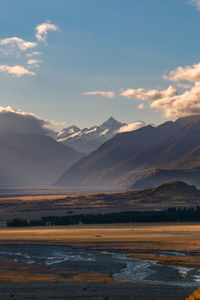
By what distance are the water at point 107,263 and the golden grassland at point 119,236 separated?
776 centimetres

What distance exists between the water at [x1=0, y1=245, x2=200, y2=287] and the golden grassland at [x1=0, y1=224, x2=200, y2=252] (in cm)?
776

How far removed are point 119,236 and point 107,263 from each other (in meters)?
43.3

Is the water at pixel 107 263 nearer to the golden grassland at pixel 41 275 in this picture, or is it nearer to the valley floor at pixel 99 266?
the valley floor at pixel 99 266

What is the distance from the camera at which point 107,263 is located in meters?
96.9

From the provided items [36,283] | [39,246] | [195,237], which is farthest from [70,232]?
[36,283]

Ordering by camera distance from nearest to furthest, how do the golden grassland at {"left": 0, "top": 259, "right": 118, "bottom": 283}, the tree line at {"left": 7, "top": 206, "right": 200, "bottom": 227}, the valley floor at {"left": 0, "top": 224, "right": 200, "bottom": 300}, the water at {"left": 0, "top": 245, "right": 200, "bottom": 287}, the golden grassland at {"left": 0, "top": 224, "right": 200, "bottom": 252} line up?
the valley floor at {"left": 0, "top": 224, "right": 200, "bottom": 300} < the golden grassland at {"left": 0, "top": 259, "right": 118, "bottom": 283} < the water at {"left": 0, "top": 245, "right": 200, "bottom": 287} < the golden grassland at {"left": 0, "top": 224, "right": 200, "bottom": 252} < the tree line at {"left": 7, "top": 206, "right": 200, "bottom": 227}

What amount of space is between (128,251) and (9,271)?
34736mm

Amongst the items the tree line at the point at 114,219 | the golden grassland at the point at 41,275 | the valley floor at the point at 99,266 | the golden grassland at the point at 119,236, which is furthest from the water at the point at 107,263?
the tree line at the point at 114,219

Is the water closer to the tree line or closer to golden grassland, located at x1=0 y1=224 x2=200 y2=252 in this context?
golden grassland, located at x1=0 y1=224 x2=200 y2=252

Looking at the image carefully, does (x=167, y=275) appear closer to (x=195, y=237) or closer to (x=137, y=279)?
(x=137, y=279)

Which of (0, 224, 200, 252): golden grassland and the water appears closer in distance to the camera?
the water

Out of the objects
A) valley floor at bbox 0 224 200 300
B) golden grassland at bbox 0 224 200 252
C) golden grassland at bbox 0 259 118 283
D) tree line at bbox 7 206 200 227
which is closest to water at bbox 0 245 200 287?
valley floor at bbox 0 224 200 300

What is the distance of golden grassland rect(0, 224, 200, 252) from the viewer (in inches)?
4750

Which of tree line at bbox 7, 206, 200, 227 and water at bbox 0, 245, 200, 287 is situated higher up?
tree line at bbox 7, 206, 200, 227
